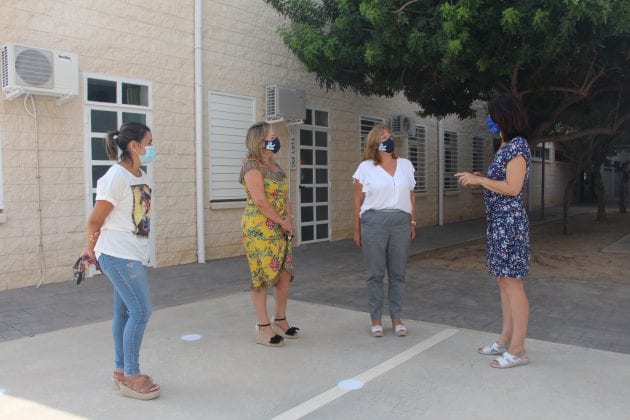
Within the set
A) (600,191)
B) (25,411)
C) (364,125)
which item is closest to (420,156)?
(364,125)

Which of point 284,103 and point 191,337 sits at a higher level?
point 284,103

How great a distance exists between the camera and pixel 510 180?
3.88 metres

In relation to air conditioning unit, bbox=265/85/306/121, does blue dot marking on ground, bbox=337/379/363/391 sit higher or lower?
lower

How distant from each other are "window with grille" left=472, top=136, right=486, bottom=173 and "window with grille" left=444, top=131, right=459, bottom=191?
5.00ft

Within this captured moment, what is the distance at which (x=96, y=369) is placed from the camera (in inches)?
160

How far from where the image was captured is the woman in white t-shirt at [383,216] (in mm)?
4672

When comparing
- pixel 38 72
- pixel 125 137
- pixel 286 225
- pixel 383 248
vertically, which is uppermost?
pixel 38 72

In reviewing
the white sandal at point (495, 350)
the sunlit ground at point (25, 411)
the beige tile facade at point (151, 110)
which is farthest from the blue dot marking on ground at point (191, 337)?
the beige tile facade at point (151, 110)

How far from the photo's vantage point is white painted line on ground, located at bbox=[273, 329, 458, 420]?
10.9ft

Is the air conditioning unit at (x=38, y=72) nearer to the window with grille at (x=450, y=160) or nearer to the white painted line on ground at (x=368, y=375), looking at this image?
the white painted line on ground at (x=368, y=375)

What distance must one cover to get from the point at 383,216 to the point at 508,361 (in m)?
1.48

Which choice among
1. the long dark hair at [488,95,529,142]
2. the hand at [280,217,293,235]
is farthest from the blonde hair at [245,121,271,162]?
the long dark hair at [488,95,529,142]

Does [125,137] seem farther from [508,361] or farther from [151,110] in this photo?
[151,110]

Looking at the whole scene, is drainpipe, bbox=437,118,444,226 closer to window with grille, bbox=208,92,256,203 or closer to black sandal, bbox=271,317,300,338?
window with grille, bbox=208,92,256,203
